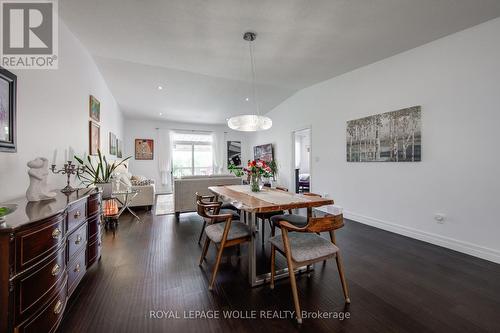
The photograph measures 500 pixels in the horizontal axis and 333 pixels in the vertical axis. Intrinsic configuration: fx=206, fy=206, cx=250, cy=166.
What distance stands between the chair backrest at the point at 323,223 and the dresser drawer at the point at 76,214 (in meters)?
1.78

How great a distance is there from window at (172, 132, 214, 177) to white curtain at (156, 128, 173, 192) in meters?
0.24

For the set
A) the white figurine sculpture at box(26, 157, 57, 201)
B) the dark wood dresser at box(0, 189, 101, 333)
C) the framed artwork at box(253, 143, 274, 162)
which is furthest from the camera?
the framed artwork at box(253, 143, 274, 162)

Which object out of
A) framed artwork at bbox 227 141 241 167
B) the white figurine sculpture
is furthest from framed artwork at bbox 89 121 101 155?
framed artwork at bbox 227 141 241 167

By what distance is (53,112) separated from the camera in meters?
2.26

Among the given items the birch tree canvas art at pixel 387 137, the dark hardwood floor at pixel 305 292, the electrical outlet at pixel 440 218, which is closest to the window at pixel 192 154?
the dark hardwood floor at pixel 305 292

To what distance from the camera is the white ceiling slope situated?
223 centimetres

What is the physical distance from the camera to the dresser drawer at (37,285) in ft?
3.36

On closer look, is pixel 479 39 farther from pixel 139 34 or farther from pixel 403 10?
pixel 139 34

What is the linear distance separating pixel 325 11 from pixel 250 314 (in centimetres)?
306

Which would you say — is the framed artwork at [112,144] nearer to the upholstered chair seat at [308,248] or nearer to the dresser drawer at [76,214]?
the dresser drawer at [76,214]

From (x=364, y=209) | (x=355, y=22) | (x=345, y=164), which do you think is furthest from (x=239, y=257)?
(x=355, y=22)

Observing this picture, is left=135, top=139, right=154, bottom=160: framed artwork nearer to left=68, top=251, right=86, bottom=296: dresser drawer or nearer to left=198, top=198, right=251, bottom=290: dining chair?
left=68, top=251, right=86, bottom=296: dresser drawer

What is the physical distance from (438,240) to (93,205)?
427 cm

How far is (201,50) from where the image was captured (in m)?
3.18
